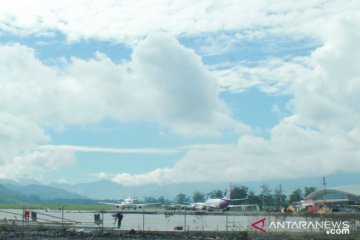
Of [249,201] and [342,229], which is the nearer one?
[342,229]

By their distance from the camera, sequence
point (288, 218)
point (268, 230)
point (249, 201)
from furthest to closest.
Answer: point (249, 201) < point (288, 218) < point (268, 230)

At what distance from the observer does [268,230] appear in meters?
35.6

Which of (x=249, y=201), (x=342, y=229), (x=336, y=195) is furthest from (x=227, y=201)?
(x=342, y=229)

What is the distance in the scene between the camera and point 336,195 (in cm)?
13700

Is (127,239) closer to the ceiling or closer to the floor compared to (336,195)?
closer to the floor

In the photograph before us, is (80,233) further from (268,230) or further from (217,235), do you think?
(268,230)

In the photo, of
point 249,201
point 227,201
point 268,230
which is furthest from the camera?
point 249,201

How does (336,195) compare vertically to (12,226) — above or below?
above

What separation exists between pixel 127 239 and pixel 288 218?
1150 centimetres

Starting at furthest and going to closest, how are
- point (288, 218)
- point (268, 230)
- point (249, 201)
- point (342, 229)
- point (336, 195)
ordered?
point (249, 201)
point (336, 195)
point (288, 218)
point (268, 230)
point (342, 229)

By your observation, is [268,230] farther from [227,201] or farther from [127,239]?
[227,201]

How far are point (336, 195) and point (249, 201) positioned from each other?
28.8 metres

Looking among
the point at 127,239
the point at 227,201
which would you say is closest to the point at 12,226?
the point at 127,239

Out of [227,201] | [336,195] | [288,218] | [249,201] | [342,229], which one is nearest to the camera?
[342,229]
